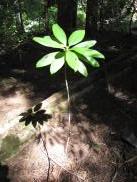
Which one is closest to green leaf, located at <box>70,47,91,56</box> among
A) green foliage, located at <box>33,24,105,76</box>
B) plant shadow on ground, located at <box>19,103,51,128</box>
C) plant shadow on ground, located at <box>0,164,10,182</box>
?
green foliage, located at <box>33,24,105,76</box>

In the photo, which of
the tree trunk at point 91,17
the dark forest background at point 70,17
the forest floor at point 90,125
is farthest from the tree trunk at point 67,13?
the forest floor at point 90,125

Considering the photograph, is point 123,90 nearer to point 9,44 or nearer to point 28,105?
point 28,105

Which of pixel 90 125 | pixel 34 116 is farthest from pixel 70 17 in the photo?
pixel 34 116

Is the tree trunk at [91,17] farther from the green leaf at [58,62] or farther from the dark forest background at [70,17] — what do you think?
the green leaf at [58,62]

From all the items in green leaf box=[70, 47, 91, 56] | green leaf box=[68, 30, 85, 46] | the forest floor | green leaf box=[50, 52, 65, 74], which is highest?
green leaf box=[68, 30, 85, 46]

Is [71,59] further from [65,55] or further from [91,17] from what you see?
[91,17]

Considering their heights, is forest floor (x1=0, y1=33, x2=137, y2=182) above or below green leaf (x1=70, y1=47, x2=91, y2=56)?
below

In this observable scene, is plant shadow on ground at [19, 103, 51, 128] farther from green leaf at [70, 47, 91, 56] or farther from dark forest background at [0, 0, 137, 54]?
dark forest background at [0, 0, 137, 54]
